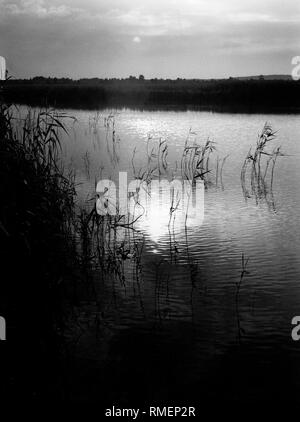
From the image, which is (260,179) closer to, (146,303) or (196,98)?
(146,303)

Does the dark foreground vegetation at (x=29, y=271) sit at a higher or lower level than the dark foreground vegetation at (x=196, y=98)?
lower

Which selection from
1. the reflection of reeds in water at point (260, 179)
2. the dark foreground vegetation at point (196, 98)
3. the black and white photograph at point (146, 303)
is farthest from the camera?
the dark foreground vegetation at point (196, 98)

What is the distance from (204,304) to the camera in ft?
20.4

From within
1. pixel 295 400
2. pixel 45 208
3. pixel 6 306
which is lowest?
pixel 295 400

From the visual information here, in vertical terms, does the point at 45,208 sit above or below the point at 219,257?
above

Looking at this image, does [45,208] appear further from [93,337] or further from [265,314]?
[265,314]

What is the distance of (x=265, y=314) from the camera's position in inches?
235

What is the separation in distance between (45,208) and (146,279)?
154 centimetres

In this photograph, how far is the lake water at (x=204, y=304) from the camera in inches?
189

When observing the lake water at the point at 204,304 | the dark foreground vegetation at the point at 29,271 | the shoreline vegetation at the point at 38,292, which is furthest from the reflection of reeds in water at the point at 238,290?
the dark foreground vegetation at the point at 29,271

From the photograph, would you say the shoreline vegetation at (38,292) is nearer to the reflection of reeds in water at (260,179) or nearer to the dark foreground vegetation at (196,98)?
the reflection of reeds in water at (260,179)

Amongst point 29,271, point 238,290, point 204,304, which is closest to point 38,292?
point 29,271

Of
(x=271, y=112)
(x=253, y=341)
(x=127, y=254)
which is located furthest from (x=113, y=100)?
(x=253, y=341)

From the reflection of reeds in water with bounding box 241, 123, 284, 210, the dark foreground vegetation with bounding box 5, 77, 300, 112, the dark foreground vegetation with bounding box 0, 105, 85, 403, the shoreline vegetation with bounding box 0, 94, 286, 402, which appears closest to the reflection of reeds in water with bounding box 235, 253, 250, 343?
the shoreline vegetation with bounding box 0, 94, 286, 402
